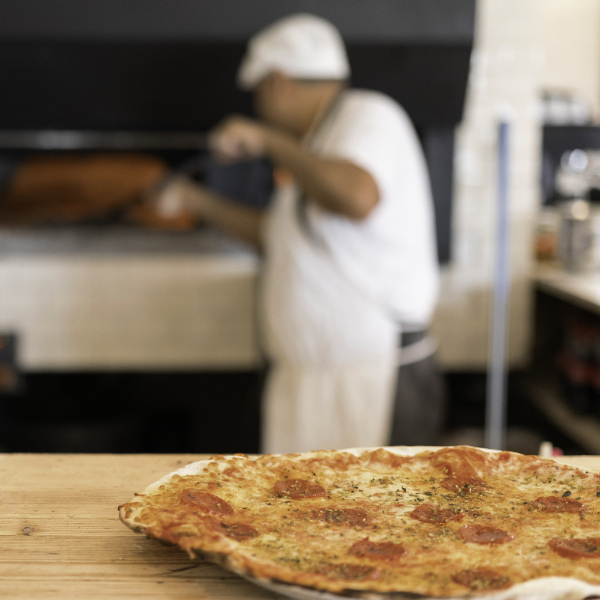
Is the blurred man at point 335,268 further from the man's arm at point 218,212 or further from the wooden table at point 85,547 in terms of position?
the wooden table at point 85,547

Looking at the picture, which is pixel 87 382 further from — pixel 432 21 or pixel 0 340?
pixel 432 21

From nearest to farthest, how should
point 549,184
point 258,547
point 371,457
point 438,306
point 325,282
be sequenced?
1. point 258,547
2. point 371,457
3. point 325,282
4. point 438,306
5. point 549,184

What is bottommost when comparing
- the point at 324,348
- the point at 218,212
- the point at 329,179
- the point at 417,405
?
the point at 417,405

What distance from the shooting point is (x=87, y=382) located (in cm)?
256

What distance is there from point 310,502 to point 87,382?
189cm

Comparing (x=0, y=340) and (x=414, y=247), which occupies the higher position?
(x=414, y=247)

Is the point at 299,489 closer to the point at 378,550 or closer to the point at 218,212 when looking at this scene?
the point at 378,550

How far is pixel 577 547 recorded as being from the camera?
0.68 meters

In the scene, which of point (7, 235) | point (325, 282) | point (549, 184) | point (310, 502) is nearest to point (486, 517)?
point (310, 502)

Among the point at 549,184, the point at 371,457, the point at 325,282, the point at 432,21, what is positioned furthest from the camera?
the point at 549,184

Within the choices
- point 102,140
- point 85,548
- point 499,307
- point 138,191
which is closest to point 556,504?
point 85,548

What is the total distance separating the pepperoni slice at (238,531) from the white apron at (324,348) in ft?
3.74

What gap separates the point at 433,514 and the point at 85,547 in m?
0.33

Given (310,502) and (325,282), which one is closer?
(310,502)
